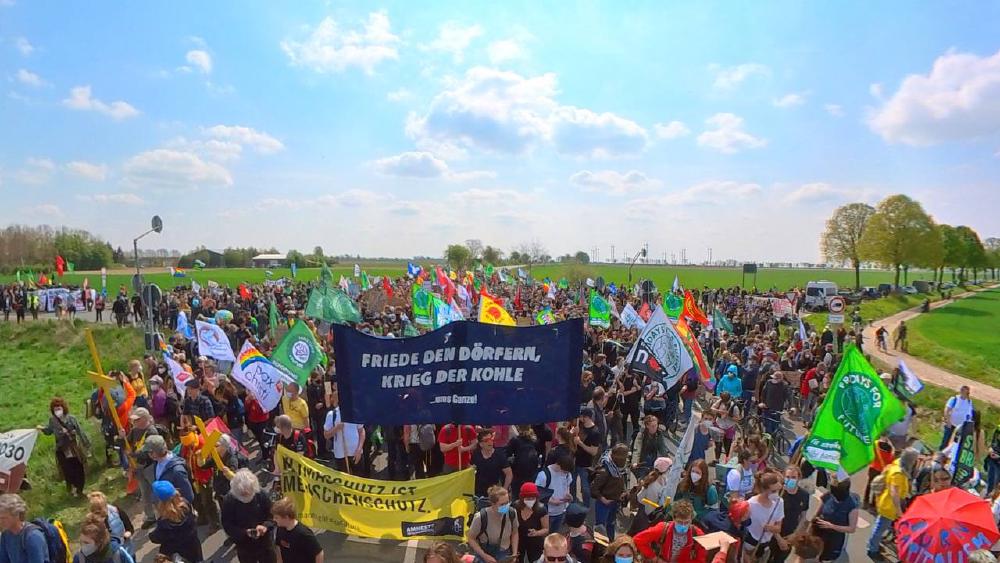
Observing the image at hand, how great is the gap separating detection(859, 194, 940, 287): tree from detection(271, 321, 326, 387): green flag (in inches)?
2186

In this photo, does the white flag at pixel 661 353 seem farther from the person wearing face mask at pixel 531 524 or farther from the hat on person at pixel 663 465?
the person wearing face mask at pixel 531 524

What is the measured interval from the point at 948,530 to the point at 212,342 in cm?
1179

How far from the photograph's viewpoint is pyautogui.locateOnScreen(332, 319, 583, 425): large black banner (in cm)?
619

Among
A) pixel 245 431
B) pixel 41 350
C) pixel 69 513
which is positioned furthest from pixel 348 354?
pixel 41 350

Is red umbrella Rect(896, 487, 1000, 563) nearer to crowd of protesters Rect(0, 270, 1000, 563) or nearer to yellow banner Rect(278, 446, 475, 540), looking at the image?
crowd of protesters Rect(0, 270, 1000, 563)

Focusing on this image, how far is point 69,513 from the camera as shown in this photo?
7.81 m

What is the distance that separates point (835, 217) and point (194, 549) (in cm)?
6403

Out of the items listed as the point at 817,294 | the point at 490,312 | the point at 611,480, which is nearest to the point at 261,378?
the point at 490,312

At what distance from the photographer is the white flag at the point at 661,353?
9320 mm

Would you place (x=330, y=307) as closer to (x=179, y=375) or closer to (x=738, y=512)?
(x=179, y=375)

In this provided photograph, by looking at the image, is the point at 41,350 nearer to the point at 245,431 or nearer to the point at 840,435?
the point at 245,431

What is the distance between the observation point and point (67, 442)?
775 cm

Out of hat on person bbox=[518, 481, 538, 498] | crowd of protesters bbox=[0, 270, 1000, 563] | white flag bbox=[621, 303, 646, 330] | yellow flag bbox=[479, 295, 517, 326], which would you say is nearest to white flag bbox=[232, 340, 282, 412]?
crowd of protesters bbox=[0, 270, 1000, 563]

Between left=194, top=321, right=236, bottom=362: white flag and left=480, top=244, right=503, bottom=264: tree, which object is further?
left=480, top=244, right=503, bottom=264: tree
